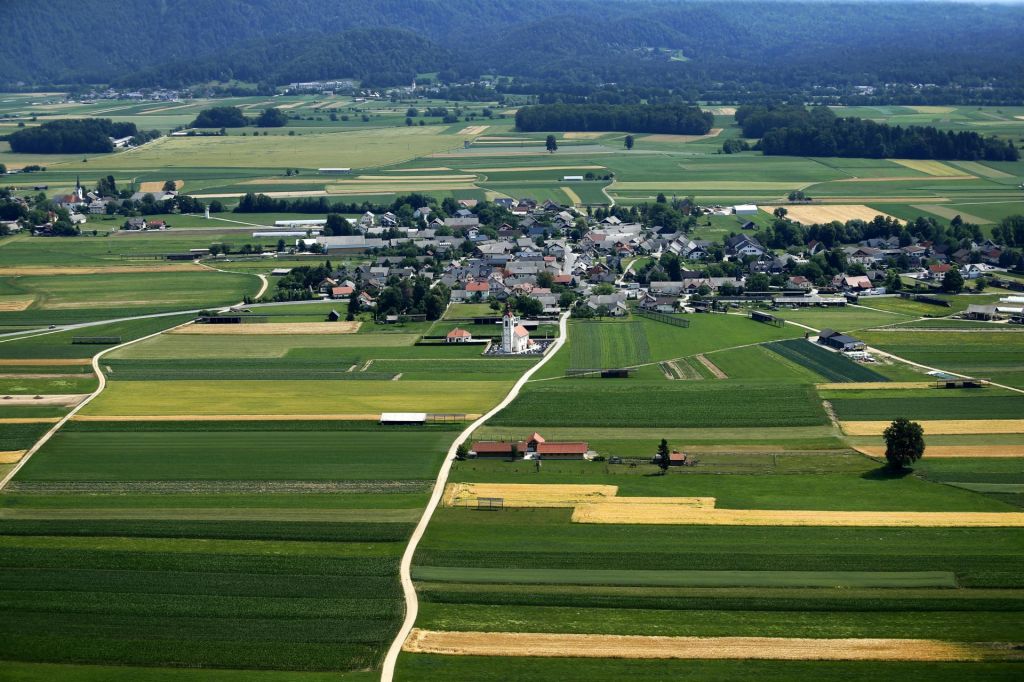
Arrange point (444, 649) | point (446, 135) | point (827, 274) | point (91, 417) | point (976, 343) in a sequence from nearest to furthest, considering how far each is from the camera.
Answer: point (444, 649) → point (91, 417) → point (976, 343) → point (827, 274) → point (446, 135)

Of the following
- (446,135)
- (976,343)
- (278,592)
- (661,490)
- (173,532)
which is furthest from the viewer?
(446,135)

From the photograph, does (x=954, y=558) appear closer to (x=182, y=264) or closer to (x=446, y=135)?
(x=182, y=264)

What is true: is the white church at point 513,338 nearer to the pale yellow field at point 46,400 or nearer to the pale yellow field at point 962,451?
the pale yellow field at point 46,400

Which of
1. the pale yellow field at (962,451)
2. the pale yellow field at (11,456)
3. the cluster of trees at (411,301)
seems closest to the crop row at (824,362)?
the pale yellow field at (962,451)

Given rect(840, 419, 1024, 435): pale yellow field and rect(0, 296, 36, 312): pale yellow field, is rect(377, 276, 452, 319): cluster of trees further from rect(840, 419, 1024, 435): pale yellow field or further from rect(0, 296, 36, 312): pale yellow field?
rect(840, 419, 1024, 435): pale yellow field

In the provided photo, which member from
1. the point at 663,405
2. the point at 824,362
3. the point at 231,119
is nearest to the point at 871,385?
the point at 824,362

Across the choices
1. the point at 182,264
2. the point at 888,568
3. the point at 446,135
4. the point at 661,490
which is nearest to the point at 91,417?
the point at 661,490
